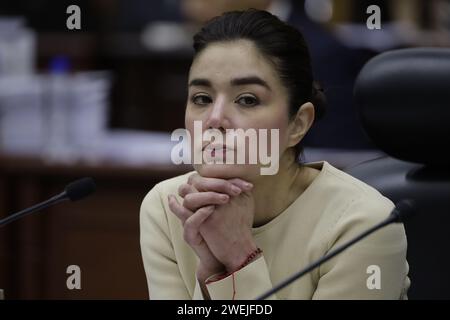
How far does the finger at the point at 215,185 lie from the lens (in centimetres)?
95

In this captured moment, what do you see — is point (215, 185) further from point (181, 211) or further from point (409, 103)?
point (409, 103)

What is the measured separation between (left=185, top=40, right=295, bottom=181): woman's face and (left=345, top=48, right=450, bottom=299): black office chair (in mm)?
222

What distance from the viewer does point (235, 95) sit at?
0.97 meters

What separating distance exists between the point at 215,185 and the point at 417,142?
350 mm

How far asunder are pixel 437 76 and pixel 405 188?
176 millimetres

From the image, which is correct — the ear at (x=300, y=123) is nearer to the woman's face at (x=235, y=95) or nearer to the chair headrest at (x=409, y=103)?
the woman's face at (x=235, y=95)

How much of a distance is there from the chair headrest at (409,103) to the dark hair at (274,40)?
16 centimetres

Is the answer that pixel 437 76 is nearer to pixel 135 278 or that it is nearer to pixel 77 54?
pixel 135 278

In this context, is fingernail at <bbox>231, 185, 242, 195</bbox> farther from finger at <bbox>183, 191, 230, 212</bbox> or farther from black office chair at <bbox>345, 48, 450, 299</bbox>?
black office chair at <bbox>345, 48, 450, 299</bbox>

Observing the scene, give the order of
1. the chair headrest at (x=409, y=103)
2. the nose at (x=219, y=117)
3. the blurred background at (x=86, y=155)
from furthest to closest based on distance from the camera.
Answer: the blurred background at (x=86, y=155) < the chair headrest at (x=409, y=103) < the nose at (x=219, y=117)

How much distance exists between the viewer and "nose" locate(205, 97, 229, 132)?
3.10 ft

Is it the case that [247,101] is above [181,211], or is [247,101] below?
above

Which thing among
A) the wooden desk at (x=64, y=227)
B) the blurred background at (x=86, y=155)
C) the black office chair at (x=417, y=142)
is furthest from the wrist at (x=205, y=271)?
the wooden desk at (x=64, y=227)
